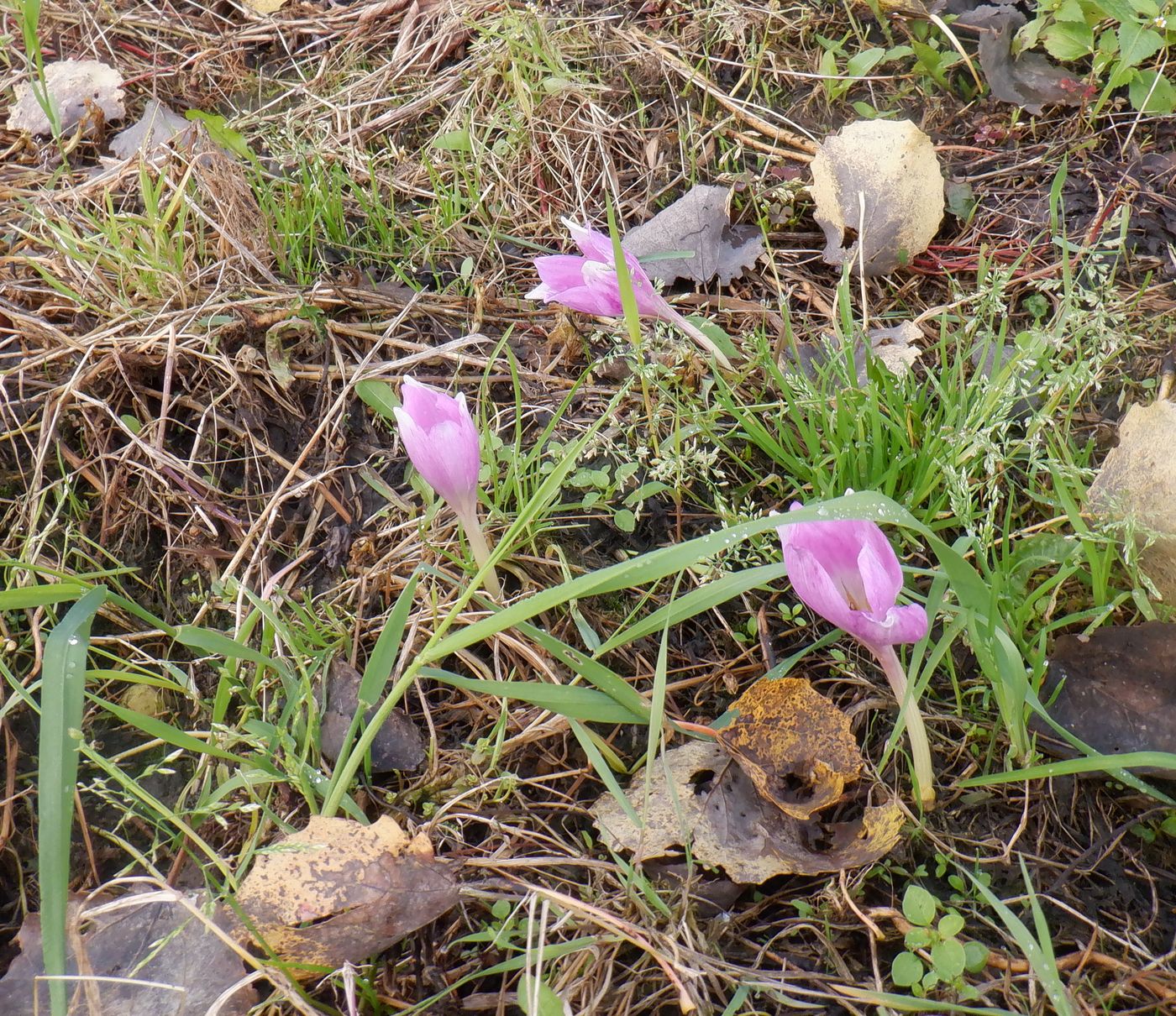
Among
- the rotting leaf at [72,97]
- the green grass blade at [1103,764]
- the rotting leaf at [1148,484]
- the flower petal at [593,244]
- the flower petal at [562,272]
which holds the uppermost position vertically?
the rotting leaf at [72,97]

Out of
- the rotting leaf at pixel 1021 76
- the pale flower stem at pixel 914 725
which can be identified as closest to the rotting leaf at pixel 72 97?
the rotting leaf at pixel 1021 76

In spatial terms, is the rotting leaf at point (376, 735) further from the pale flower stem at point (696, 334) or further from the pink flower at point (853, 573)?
the pale flower stem at point (696, 334)

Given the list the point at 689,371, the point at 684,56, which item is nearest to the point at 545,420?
the point at 689,371

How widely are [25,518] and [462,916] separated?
1.27 meters

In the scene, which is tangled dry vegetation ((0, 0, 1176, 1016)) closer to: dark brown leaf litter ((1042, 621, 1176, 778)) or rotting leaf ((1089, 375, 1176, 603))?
dark brown leaf litter ((1042, 621, 1176, 778))

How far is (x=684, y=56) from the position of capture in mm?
2635

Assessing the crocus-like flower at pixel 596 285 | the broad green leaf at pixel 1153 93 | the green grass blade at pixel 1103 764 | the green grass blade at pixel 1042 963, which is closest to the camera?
the green grass blade at pixel 1042 963

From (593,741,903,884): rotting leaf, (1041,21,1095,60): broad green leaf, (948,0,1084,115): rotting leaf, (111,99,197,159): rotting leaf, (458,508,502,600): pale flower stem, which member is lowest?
(593,741,903,884): rotting leaf

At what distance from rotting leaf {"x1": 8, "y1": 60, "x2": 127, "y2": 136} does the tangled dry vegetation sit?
8cm

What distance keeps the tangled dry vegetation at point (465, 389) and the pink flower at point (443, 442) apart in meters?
0.18

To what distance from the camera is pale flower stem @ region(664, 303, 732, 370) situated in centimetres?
189

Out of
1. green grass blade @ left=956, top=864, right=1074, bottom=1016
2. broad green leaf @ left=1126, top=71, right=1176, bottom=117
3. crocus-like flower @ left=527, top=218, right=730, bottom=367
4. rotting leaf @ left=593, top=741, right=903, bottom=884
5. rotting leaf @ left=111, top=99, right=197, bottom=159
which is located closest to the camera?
green grass blade @ left=956, top=864, right=1074, bottom=1016

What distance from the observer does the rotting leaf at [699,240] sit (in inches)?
87.2

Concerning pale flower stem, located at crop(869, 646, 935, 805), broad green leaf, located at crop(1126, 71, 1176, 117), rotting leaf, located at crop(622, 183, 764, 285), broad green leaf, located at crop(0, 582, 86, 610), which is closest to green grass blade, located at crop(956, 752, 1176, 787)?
pale flower stem, located at crop(869, 646, 935, 805)
